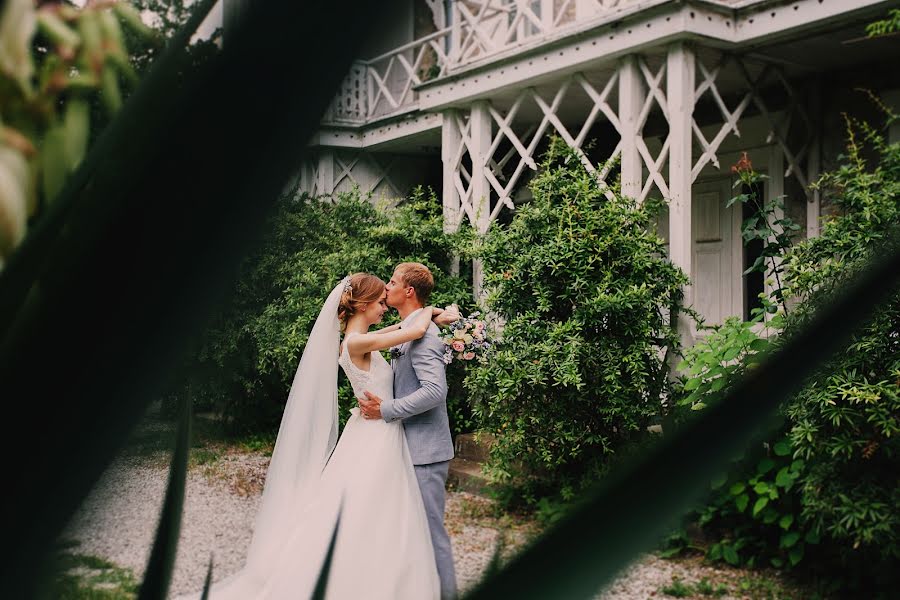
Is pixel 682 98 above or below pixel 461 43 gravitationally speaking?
below

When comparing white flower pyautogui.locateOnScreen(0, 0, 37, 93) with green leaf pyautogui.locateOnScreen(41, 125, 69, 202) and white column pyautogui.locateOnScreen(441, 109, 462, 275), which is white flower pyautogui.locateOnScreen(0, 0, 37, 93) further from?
white column pyautogui.locateOnScreen(441, 109, 462, 275)

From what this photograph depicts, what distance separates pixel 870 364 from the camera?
3.98m

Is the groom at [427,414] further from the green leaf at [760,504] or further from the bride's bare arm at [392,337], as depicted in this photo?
the green leaf at [760,504]

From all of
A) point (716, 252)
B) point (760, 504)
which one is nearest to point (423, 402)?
point (760, 504)

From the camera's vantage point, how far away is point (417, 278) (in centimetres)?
458

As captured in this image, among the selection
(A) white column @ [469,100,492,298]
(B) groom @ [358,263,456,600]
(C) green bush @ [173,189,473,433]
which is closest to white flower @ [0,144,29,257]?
(B) groom @ [358,263,456,600]

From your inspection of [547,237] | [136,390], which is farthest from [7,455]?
[547,237]

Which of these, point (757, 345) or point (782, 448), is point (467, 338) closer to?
point (757, 345)

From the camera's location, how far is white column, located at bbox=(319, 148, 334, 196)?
11069 mm

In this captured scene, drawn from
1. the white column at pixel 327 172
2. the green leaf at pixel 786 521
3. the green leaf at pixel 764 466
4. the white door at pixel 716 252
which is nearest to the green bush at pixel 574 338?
the green leaf at pixel 764 466

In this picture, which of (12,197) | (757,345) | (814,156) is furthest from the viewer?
(814,156)

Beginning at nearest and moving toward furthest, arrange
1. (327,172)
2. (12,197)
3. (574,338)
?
(12,197)
(574,338)
(327,172)

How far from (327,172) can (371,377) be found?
720cm

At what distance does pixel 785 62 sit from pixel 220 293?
766cm
